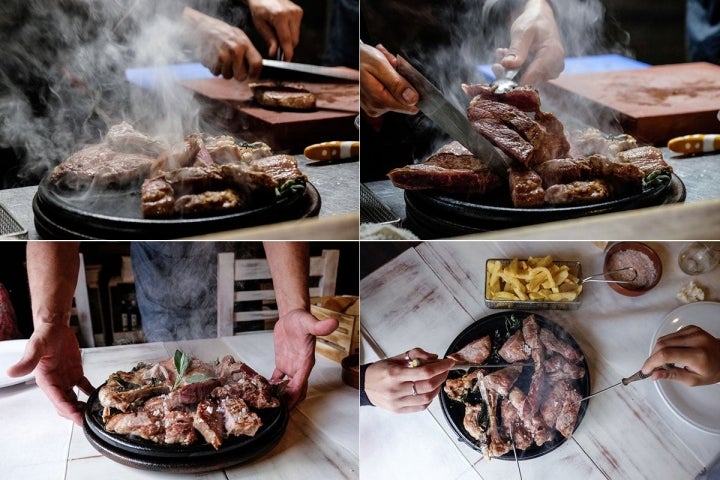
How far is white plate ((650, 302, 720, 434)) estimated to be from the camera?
7.44 ft

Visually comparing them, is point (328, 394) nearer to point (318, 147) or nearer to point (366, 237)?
point (366, 237)

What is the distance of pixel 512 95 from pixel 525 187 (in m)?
0.26

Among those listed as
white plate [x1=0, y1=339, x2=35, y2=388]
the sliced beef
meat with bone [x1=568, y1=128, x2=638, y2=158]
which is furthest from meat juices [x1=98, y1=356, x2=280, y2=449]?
meat with bone [x1=568, y1=128, x2=638, y2=158]

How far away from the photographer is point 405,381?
7.23 ft

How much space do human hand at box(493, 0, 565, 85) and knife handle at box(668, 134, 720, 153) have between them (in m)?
0.41

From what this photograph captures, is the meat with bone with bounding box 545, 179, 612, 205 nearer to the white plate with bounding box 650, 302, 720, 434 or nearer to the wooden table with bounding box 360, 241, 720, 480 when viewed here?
the wooden table with bounding box 360, 241, 720, 480

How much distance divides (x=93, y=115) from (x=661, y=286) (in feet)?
5.96

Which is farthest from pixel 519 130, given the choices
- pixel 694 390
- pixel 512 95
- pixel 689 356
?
pixel 694 390

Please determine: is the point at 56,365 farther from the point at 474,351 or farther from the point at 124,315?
the point at 474,351

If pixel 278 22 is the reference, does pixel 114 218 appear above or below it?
below

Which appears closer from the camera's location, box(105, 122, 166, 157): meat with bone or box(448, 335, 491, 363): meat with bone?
box(105, 122, 166, 157): meat with bone

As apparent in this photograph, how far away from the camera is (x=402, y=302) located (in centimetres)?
222

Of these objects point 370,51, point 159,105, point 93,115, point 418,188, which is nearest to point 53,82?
point 93,115

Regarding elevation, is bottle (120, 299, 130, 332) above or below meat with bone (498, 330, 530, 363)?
above
